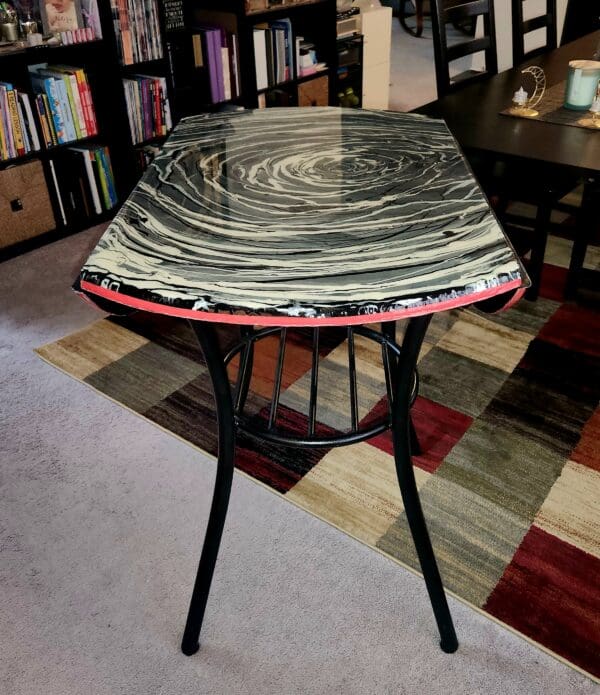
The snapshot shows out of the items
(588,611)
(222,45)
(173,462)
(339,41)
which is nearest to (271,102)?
(222,45)

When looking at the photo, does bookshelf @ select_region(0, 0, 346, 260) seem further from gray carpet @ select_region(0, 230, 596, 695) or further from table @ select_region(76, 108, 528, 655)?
table @ select_region(76, 108, 528, 655)

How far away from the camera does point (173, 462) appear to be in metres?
1.63

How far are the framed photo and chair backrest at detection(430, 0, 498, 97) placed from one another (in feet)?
4.50

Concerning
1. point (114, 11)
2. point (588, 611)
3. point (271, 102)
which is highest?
point (114, 11)

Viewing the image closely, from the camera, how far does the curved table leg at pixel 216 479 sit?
968 millimetres

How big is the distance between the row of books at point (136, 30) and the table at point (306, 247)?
1.52 m

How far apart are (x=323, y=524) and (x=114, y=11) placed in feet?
7.24

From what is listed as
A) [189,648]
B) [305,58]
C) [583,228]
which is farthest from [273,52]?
[189,648]

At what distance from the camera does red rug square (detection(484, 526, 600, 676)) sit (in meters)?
1.20

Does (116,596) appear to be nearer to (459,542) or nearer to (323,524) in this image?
(323,524)

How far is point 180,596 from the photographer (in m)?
1.31

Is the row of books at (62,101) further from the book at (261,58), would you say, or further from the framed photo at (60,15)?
the book at (261,58)

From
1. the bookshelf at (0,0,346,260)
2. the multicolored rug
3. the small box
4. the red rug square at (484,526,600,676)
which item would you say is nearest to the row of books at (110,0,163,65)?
the bookshelf at (0,0,346,260)

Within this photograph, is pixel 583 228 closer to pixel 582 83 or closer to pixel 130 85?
pixel 582 83
